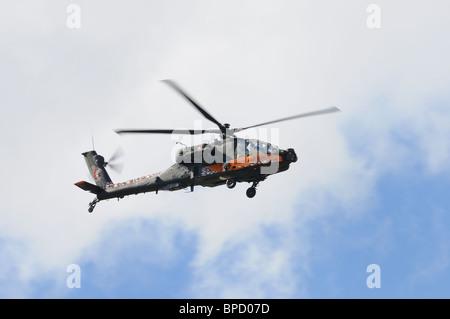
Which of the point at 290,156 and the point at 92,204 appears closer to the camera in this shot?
the point at 290,156

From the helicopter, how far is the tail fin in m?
4.14

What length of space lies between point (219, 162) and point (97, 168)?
13965 mm

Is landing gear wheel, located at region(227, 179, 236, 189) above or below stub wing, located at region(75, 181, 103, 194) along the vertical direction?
below

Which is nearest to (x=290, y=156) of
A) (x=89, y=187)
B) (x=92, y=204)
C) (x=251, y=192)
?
(x=251, y=192)

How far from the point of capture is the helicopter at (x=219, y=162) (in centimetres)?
4203

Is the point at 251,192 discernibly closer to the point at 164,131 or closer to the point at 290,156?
the point at 290,156

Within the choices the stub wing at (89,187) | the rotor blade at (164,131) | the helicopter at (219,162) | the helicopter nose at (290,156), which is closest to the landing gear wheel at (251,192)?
the helicopter at (219,162)

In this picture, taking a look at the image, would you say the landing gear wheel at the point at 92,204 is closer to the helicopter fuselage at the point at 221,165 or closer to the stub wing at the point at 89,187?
the stub wing at the point at 89,187

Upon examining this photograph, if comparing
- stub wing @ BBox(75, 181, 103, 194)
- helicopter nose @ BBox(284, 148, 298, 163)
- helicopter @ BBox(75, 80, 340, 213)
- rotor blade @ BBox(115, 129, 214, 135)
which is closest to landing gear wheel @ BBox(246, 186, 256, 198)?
helicopter @ BBox(75, 80, 340, 213)

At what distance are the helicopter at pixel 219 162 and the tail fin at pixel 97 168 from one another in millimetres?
4141

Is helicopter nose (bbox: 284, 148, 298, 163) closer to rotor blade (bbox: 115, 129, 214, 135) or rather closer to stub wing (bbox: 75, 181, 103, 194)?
rotor blade (bbox: 115, 129, 214, 135)

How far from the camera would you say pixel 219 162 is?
43875 millimetres

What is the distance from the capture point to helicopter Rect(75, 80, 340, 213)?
4203 cm
